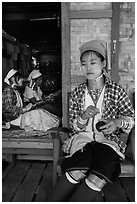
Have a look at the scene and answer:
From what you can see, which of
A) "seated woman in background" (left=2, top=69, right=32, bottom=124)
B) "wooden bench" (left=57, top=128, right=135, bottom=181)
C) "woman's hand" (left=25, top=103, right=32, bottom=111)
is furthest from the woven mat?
"wooden bench" (left=57, top=128, right=135, bottom=181)

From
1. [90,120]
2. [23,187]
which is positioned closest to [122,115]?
[90,120]

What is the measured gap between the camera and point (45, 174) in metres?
2.97

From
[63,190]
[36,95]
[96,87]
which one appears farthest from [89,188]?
[36,95]

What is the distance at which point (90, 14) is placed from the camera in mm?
2904

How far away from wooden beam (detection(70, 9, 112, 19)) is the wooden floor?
1.88 m

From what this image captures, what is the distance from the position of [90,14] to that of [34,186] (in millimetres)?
2010

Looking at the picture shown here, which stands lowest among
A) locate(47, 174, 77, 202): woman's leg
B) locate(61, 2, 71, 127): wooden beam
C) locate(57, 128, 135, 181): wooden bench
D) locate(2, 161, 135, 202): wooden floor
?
locate(2, 161, 135, 202): wooden floor

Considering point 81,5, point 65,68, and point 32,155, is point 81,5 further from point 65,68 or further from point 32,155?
point 32,155

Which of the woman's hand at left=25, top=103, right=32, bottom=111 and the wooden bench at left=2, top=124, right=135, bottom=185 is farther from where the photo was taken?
the woman's hand at left=25, top=103, right=32, bottom=111

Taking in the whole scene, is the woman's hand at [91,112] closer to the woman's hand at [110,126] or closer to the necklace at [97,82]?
the woman's hand at [110,126]

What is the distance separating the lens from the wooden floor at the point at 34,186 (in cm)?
239

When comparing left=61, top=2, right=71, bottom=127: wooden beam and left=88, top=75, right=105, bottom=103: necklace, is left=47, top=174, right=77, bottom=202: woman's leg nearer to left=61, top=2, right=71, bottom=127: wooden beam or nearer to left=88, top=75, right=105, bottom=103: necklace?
left=88, top=75, right=105, bottom=103: necklace

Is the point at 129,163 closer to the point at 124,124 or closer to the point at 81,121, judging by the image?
the point at 124,124

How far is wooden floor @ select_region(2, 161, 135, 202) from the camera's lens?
2393 millimetres
